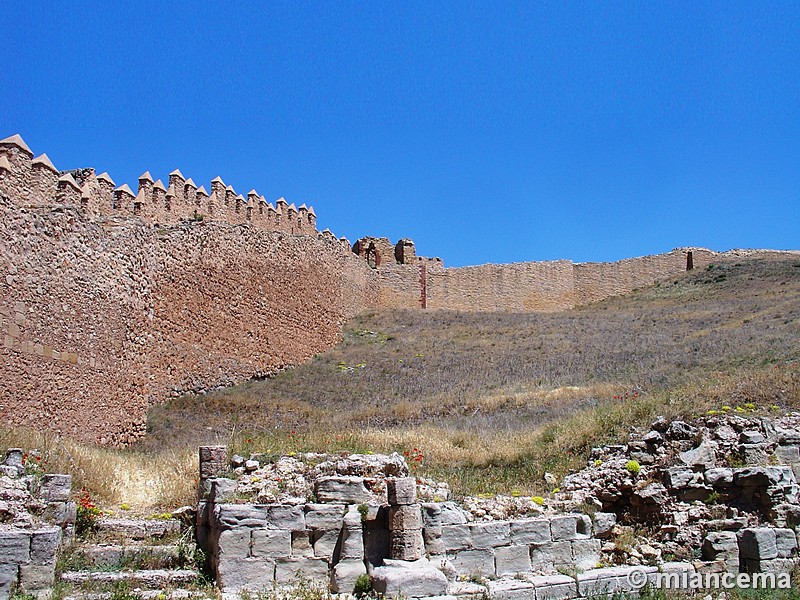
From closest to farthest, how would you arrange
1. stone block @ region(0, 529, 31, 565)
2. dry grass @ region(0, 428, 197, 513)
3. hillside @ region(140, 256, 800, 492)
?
1. stone block @ region(0, 529, 31, 565)
2. dry grass @ region(0, 428, 197, 513)
3. hillside @ region(140, 256, 800, 492)

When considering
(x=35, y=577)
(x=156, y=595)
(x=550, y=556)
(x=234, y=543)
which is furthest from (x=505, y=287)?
(x=35, y=577)

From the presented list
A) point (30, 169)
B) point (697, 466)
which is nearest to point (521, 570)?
point (697, 466)

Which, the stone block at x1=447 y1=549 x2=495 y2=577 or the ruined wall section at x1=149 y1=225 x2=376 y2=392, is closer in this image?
the stone block at x1=447 y1=549 x2=495 y2=577

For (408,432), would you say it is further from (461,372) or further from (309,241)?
(309,241)

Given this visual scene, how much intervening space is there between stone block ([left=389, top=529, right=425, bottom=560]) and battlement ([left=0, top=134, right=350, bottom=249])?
332 inches

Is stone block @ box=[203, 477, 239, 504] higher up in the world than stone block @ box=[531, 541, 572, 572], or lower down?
higher up

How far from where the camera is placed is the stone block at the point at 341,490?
332 inches

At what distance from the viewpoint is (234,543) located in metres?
7.72

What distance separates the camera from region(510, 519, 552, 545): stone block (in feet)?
28.2

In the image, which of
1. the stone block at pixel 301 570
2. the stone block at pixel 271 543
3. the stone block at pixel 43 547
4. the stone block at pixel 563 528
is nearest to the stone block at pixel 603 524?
the stone block at pixel 563 528

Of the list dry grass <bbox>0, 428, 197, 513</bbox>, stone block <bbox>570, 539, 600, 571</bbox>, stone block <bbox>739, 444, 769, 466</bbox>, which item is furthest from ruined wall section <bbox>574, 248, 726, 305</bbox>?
stone block <bbox>570, 539, 600, 571</bbox>

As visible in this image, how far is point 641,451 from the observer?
10938mm

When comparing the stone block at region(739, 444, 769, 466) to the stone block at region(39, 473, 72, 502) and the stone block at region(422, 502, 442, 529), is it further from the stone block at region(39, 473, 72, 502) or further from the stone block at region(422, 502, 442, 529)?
the stone block at region(39, 473, 72, 502)

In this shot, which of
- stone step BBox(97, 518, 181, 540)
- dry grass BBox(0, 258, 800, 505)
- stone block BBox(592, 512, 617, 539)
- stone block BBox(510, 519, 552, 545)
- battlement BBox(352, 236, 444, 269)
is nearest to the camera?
stone block BBox(510, 519, 552, 545)
